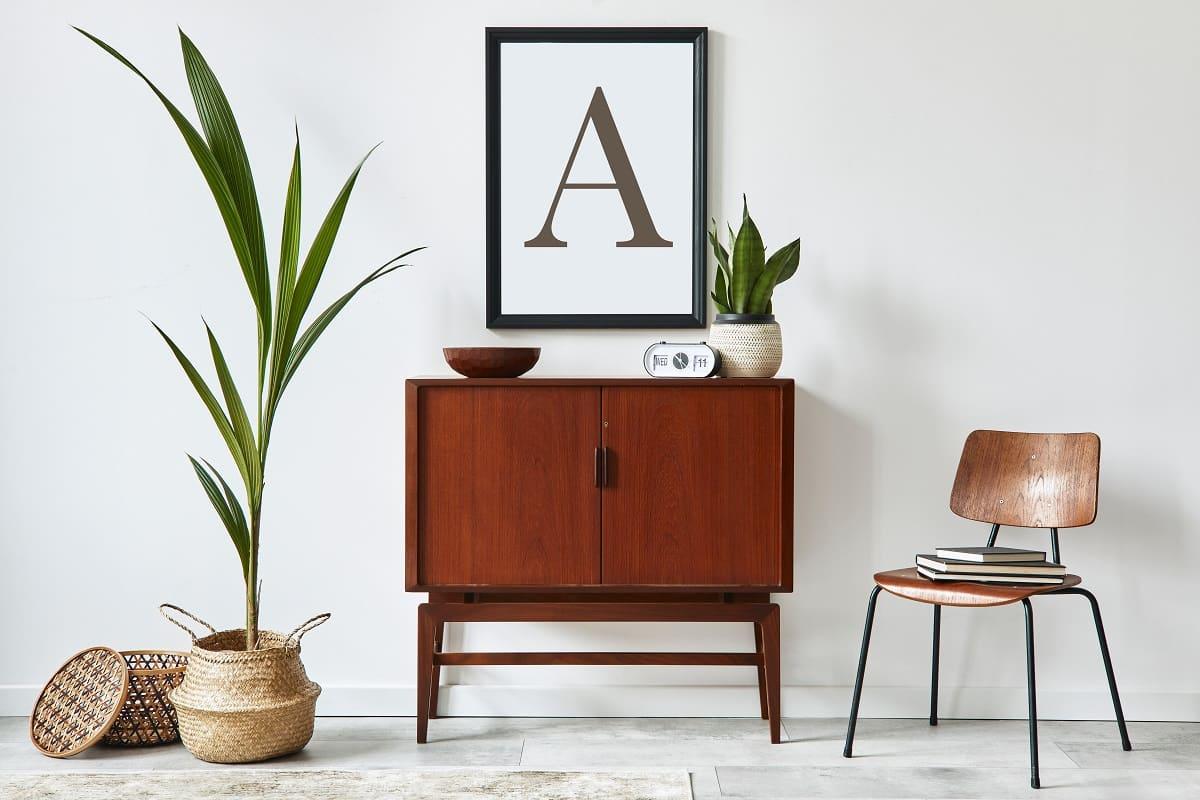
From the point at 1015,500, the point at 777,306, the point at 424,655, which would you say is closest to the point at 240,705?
the point at 424,655

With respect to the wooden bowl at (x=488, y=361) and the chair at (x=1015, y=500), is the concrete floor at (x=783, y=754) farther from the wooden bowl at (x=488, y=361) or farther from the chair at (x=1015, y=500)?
the wooden bowl at (x=488, y=361)

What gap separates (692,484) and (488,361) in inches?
23.1

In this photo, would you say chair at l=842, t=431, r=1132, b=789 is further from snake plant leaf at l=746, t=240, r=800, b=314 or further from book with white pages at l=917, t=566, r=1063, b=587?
snake plant leaf at l=746, t=240, r=800, b=314

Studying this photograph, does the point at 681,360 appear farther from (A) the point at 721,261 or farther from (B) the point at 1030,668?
(B) the point at 1030,668

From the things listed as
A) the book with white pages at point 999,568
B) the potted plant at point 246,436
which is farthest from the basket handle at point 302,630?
the book with white pages at point 999,568

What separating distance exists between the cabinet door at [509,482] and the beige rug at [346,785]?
451 millimetres

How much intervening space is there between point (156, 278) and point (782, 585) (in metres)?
1.88

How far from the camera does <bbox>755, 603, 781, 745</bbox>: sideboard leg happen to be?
95.1 inches

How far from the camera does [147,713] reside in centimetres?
242

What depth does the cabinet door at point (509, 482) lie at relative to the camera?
2383 millimetres

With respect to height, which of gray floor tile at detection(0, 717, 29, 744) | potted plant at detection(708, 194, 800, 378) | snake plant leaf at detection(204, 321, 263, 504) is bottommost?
gray floor tile at detection(0, 717, 29, 744)

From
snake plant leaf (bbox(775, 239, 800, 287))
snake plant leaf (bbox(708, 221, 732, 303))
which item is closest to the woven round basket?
snake plant leaf (bbox(708, 221, 732, 303))


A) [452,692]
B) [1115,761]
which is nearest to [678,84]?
[452,692]

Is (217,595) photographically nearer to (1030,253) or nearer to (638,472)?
(638,472)
